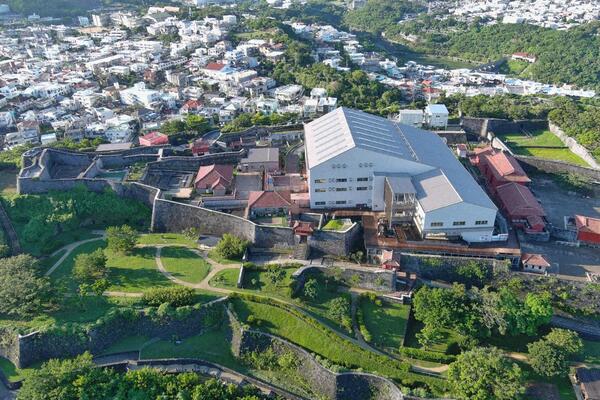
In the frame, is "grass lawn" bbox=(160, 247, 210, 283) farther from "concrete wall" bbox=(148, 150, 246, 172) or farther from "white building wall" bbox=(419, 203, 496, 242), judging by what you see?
"white building wall" bbox=(419, 203, 496, 242)

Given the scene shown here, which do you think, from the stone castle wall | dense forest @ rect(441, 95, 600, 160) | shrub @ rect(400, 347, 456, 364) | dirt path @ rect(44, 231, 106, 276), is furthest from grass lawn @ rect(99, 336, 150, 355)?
dense forest @ rect(441, 95, 600, 160)

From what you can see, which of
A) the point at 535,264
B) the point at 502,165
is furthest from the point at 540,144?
the point at 535,264

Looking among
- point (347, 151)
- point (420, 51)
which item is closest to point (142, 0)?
point (420, 51)

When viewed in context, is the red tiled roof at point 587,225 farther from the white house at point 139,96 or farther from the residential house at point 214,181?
the white house at point 139,96

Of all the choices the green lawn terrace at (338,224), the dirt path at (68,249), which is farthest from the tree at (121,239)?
the green lawn terrace at (338,224)

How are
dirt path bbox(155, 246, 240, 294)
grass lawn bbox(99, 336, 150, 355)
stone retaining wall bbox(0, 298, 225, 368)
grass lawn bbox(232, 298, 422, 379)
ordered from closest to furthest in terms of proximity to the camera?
1. grass lawn bbox(232, 298, 422, 379)
2. stone retaining wall bbox(0, 298, 225, 368)
3. grass lawn bbox(99, 336, 150, 355)
4. dirt path bbox(155, 246, 240, 294)

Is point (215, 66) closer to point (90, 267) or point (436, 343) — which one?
point (90, 267)
